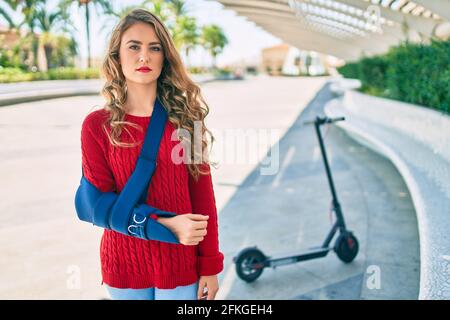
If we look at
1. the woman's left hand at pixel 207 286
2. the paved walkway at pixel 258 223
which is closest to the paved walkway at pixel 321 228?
the paved walkway at pixel 258 223

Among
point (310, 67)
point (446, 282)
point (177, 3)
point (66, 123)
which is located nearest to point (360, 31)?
→ point (66, 123)

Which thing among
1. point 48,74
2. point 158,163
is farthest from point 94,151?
point 48,74

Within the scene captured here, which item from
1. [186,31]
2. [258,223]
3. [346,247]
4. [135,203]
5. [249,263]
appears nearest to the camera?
[135,203]

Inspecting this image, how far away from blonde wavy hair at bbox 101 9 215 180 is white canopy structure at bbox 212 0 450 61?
6.50 m

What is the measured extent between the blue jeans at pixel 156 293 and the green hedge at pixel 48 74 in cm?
227

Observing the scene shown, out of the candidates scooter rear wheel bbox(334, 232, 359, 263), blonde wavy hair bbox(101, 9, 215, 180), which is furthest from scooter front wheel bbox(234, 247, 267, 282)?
blonde wavy hair bbox(101, 9, 215, 180)

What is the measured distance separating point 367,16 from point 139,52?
14.6 meters

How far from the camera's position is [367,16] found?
1441 centimetres

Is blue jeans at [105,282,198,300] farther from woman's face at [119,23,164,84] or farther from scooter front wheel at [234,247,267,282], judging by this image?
scooter front wheel at [234,247,267,282]

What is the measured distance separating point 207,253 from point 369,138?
5.67m

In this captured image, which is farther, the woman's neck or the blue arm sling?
the woman's neck

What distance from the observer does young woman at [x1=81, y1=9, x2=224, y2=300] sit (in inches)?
54.9

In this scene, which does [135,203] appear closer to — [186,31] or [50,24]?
[186,31]
